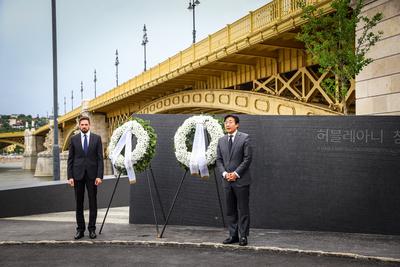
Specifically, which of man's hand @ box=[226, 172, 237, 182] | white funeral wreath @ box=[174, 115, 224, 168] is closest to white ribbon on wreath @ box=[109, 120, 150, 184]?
white funeral wreath @ box=[174, 115, 224, 168]

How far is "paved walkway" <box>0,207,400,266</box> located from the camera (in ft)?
21.4

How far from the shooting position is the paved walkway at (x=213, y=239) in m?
6.52

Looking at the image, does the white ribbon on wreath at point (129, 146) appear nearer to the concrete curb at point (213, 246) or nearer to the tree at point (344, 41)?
the concrete curb at point (213, 246)

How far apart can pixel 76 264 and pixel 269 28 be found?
12.8 m

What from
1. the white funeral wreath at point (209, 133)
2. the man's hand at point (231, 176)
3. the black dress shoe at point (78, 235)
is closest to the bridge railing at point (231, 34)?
the white funeral wreath at point (209, 133)

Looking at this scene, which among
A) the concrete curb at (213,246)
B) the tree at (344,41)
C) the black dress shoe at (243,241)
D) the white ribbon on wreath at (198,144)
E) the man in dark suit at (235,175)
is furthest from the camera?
the tree at (344,41)

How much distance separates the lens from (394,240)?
732 centimetres

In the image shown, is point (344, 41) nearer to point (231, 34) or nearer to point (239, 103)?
point (231, 34)

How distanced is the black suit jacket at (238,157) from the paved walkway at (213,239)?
1065mm

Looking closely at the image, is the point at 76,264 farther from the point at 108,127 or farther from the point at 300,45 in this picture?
the point at 108,127

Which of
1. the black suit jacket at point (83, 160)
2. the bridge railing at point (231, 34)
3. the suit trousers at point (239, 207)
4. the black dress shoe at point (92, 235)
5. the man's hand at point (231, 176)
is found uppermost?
the bridge railing at point (231, 34)

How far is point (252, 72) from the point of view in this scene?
21703 millimetres

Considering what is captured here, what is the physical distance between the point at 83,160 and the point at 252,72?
15.0m

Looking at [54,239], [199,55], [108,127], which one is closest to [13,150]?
[108,127]
